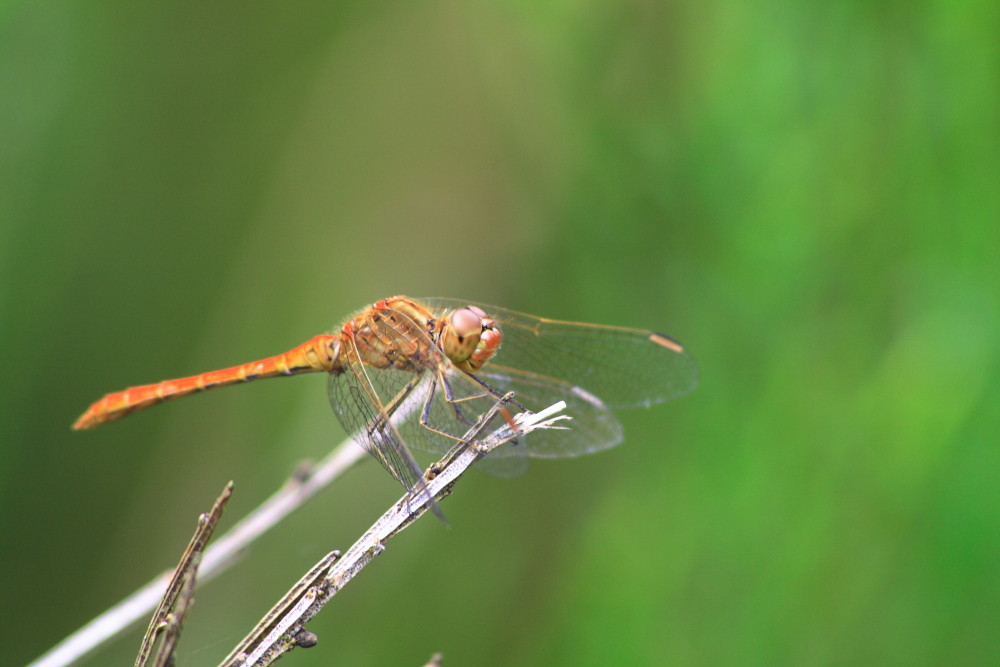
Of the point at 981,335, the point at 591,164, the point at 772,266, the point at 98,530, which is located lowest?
the point at 981,335

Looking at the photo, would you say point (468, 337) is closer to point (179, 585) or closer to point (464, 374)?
point (464, 374)

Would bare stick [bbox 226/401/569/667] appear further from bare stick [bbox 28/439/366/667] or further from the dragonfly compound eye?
the dragonfly compound eye

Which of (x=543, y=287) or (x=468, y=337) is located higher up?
(x=543, y=287)

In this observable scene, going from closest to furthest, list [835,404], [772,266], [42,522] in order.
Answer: [835,404], [772,266], [42,522]

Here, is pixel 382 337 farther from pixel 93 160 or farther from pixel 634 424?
pixel 93 160

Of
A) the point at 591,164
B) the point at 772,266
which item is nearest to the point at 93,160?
the point at 591,164

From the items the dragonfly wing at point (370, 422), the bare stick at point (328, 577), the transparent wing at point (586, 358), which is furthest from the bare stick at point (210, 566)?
the transparent wing at point (586, 358)

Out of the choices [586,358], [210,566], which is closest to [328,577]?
[210,566]
